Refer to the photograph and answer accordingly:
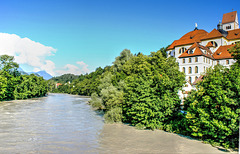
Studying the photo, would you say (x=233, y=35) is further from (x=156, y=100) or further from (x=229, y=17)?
(x=156, y=100)

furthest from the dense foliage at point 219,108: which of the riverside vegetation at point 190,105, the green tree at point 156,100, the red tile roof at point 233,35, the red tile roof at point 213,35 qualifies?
the red tile roof at point 233,35

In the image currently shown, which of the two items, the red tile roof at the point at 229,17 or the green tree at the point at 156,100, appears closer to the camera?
the green tree at the point at 156,100

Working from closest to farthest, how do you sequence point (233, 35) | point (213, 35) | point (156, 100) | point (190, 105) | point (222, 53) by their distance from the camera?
point (190, 105), point (156, 100), point (222, 53), point (213, 35), point (233, 35)

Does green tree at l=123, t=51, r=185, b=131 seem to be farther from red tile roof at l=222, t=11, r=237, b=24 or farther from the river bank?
red tile roof at l=222, t=11, r=237, b=24

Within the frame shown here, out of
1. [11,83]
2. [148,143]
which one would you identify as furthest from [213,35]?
[11,83]

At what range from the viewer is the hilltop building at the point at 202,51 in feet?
154

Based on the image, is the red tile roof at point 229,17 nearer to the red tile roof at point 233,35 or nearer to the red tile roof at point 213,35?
the red tile roof at point 233,35

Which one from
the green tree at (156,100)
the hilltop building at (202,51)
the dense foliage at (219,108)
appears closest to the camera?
the dense foliage at (219,108)

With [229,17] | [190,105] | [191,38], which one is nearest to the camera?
[190,105]

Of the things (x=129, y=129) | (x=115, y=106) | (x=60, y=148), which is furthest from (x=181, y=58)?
(x=60, y=148)

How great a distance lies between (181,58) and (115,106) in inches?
1220

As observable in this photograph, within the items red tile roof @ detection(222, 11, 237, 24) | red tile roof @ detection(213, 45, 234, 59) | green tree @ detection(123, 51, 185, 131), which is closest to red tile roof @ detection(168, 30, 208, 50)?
red tile roof @ detection(213, 45, 234, 59)

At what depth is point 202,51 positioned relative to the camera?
47125 millimetres

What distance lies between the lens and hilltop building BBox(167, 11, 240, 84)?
154 ft
